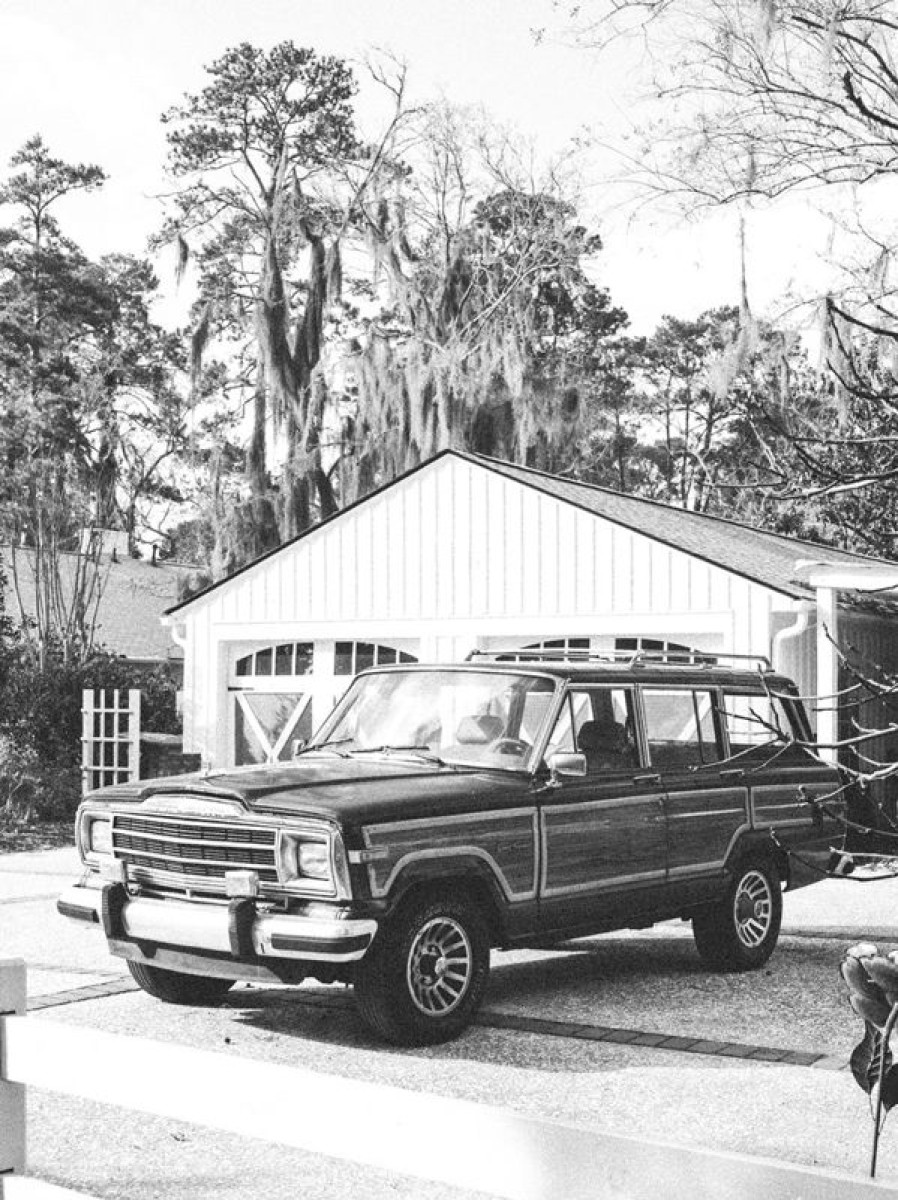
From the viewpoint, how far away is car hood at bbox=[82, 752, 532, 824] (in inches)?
305

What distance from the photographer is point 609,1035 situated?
26.5ft

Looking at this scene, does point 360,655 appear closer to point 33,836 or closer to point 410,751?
point 33,836

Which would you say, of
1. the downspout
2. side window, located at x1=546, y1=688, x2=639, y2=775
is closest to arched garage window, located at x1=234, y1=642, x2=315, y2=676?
the downspout

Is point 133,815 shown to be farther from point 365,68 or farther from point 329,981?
point 365,68

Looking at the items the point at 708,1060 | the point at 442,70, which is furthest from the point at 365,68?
the point at 708,1060

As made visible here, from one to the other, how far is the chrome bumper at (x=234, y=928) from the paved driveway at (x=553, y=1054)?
0.49 m

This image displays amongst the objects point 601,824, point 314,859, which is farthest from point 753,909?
point 314,859

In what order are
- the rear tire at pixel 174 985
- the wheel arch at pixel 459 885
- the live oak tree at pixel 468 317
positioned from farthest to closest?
the live oak tree at pixel 468 317
the rear tire at pixel 174 985
the wheel arch at pixel 459 885

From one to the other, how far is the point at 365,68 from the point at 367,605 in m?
19.8

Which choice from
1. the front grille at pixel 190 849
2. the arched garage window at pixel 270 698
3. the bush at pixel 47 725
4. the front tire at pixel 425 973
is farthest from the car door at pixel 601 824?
the bush at pixel 47 725

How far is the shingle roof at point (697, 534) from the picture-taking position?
17.6 m

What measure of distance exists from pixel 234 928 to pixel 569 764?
6.61 ft

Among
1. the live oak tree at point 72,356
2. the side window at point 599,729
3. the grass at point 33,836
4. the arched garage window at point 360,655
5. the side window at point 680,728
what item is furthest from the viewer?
the live oak tree at point 72,356

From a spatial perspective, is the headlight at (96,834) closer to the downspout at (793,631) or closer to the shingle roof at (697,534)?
the shingle roof at (697,534)
